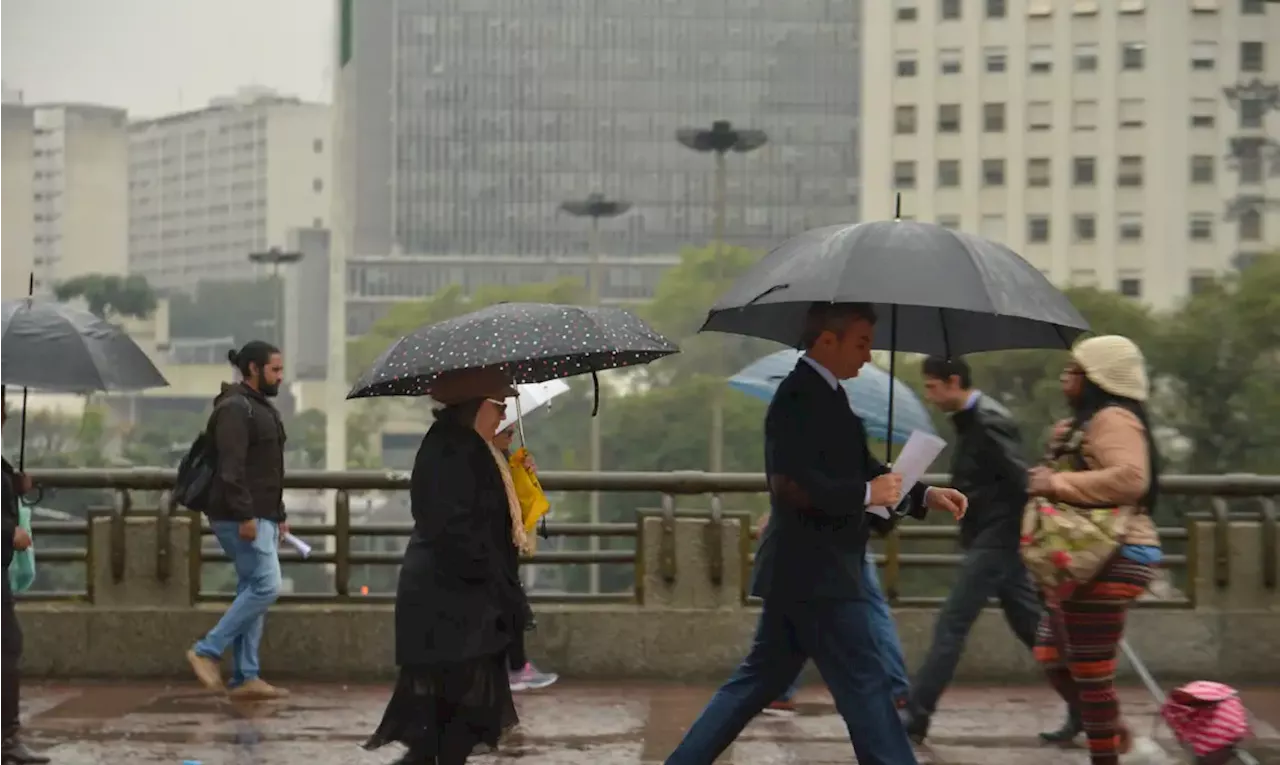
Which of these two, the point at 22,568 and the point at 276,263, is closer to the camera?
the point at 22,568

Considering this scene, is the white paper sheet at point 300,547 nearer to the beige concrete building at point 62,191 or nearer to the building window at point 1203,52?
the beige concrete building at point 62,191

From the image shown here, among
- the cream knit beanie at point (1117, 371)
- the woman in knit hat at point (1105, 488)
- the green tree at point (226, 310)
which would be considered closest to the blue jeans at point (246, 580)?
the woman in knit hat at point (1105, 488)

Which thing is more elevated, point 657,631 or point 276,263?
point 276,263

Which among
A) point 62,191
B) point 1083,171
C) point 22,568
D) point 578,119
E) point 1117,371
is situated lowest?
point 22,568

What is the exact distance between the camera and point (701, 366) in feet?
345

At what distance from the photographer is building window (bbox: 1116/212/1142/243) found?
118875 mm

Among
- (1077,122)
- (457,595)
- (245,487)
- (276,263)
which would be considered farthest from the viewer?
(1077,122)

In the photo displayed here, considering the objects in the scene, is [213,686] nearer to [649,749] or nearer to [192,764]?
[192,764]

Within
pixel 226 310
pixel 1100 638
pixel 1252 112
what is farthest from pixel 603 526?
pixel 226 310

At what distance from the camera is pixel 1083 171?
120688mm

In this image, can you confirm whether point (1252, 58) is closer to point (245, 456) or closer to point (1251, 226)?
point (1251, 226)

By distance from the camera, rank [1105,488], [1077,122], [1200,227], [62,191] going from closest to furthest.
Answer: [1105,488], [1200,227], [62,191], [1077,122]

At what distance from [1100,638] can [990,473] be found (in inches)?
53.2

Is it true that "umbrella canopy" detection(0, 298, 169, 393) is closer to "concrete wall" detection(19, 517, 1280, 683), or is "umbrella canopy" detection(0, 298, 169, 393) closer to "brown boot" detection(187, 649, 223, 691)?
"brown boot" detection(187, 649, 223, 691)
